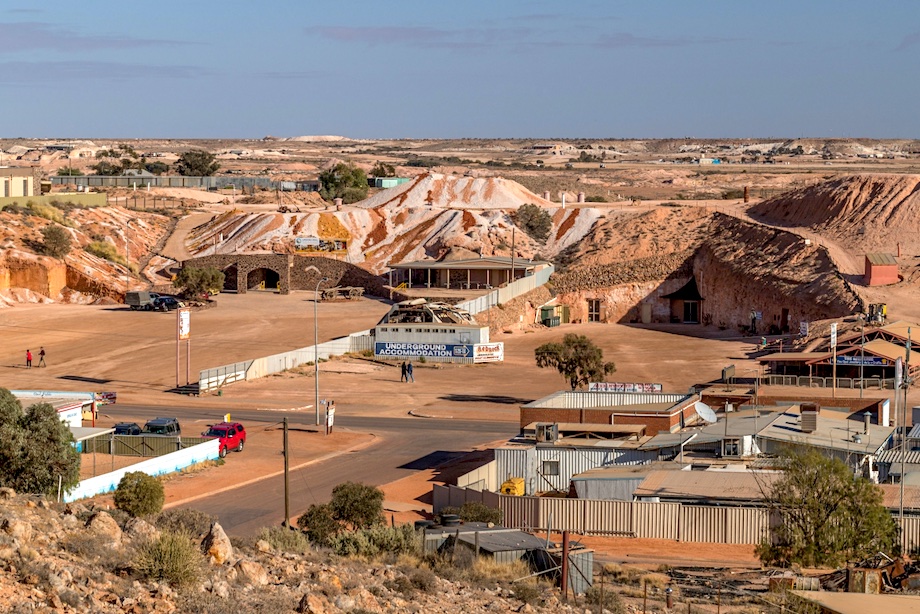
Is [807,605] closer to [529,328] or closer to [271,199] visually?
[529,328]

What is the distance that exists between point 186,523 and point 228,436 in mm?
21987

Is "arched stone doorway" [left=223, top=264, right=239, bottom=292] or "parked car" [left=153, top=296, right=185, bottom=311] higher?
"arched stone doorway" [left=223, top=264, right=239, bottom=292]

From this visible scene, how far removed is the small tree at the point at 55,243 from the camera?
8762 centimetres

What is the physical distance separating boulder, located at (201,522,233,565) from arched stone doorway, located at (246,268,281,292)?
73.9m

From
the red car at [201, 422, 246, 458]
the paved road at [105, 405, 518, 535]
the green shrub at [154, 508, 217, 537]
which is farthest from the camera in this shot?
the red car at [201, 422, 246, 458]

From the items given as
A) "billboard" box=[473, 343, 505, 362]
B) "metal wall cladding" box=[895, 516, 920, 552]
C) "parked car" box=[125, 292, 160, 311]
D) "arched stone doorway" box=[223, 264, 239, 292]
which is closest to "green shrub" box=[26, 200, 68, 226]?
"arched stone doorway" box=[223, 264, 239, 292]

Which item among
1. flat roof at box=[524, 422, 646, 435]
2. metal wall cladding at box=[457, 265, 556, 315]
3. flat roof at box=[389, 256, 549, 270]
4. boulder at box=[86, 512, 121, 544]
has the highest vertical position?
flat roof at box=[389, 256, 549, 270]

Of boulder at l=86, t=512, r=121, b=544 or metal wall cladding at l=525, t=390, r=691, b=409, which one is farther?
metal wall cladding at l=525, t=390, r=691, b=409

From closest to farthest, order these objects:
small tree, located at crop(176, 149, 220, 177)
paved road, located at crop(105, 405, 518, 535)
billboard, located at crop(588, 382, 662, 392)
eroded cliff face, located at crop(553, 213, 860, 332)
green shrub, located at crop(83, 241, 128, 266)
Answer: paved road, located at crop(105, 405, 518, 535) → billboard, located at crop(588, 382, 662, 392) → eroded cliff face, located at crop(553, 213, 860, 332) → green shrub, located at crop(83, 241, 128, 266) → small tree, located at crop(176, 149, 220, 177)

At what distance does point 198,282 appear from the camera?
275ft

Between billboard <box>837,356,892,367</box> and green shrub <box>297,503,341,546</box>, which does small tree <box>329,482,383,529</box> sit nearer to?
green shrub <box>297,503,341,546</box>

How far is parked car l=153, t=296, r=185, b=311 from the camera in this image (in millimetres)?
80438

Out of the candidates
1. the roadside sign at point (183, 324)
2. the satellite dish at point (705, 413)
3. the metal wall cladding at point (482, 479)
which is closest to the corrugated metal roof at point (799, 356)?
the satellite dish at point (705, 413)

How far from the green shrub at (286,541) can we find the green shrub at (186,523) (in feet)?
3.23
